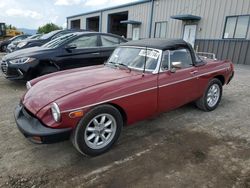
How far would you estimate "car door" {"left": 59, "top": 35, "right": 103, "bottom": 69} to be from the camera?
640 centimetres

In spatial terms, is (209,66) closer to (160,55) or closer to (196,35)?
(160,55)

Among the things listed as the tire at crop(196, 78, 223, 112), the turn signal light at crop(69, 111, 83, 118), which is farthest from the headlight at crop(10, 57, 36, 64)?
the tire at crop(196, 78, 223, 112)

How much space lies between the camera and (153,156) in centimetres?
301

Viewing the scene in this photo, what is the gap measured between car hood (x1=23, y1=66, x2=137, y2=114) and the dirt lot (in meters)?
0.71

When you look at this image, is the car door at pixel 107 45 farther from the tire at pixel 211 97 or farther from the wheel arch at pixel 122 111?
the wheel arch at pixel 122 111

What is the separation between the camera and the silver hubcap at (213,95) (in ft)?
15.4

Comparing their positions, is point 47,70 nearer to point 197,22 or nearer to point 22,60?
point 22,60

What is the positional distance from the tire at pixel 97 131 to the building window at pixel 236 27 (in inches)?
474

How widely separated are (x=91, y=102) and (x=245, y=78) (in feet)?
24.3

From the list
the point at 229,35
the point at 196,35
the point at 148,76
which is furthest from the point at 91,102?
the point at 196,35

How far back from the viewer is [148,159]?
2.94 m

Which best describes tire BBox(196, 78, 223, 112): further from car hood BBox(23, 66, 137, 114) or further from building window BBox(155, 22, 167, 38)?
building window BBox(155, 22, 167, 38)

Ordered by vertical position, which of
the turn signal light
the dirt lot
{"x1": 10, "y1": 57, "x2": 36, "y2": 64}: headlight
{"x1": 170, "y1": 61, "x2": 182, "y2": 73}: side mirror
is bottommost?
the dirt lot

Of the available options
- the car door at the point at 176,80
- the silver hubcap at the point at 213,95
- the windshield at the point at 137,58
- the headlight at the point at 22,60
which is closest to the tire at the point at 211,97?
the silver hubcap at the point at 213,95
